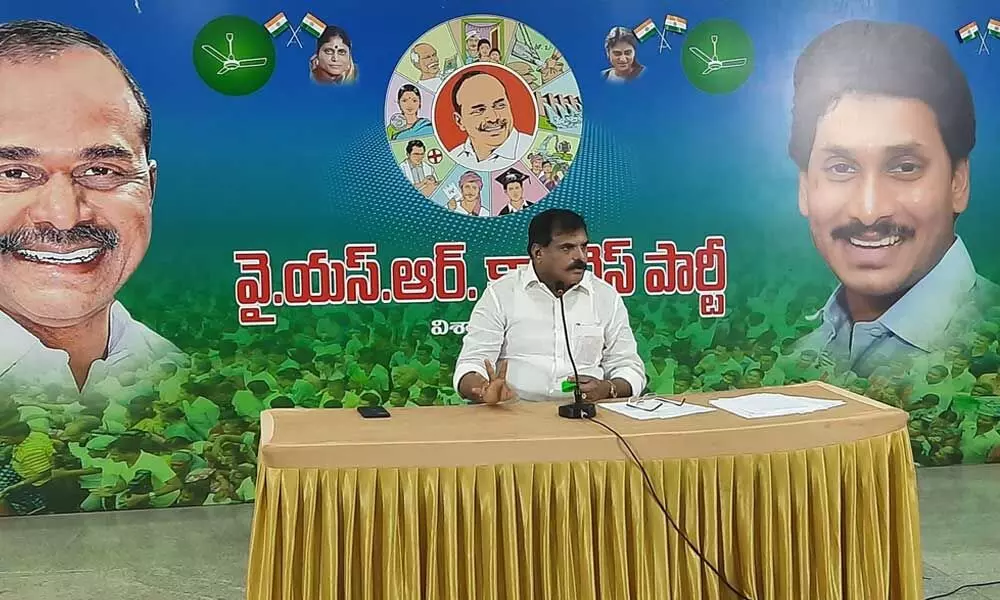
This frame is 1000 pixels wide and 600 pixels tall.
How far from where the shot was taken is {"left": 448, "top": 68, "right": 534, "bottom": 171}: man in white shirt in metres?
4.78

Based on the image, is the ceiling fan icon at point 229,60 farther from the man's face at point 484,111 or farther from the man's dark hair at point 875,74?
the man's dark hair at point 875,74

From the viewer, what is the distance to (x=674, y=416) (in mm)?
2738

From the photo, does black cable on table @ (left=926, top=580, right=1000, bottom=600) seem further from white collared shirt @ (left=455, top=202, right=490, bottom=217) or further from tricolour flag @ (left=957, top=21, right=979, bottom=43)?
tricolour flag @ (left=957, top=21, right=979, bottom=43)

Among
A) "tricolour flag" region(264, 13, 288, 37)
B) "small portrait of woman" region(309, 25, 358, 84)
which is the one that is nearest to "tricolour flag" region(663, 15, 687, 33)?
"small portrait of woman" region(309, 25, 358, 84)

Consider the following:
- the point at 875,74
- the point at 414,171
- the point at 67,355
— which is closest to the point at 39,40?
the point at 67,355

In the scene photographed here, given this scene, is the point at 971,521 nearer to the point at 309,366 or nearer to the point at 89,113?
the point at 309,366

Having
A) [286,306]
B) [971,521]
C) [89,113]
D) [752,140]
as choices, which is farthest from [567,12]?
[971,521]

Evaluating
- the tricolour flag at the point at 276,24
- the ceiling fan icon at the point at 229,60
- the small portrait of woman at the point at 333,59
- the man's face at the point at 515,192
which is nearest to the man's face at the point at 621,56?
the man's face at the point at 515,192

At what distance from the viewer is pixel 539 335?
332 cm

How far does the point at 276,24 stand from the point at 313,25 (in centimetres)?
17

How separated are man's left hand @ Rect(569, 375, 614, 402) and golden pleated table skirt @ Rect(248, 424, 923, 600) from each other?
633mm

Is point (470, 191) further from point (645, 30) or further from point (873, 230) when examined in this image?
point (873, 230)

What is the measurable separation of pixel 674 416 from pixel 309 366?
245 cm

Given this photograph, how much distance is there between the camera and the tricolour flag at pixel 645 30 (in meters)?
4.86
